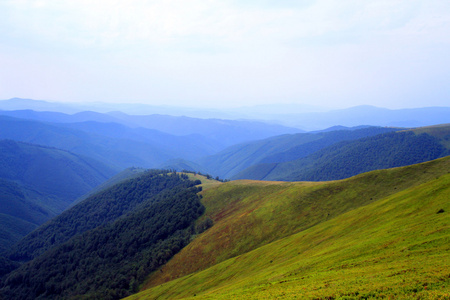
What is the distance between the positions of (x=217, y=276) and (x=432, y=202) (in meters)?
56.5

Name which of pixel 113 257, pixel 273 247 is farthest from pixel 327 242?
pixel 113 257

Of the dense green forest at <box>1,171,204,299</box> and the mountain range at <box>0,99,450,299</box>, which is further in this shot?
the dense green forest at <box>1,171,204,299</box>

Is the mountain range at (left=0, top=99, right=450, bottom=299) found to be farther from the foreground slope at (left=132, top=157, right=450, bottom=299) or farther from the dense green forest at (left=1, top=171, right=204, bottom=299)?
the dense green forest at (left=1, top=171, right=204, bottom=299)

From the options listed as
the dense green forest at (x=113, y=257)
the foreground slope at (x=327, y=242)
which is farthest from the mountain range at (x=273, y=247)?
the dense green forest at (x=113, y=257)

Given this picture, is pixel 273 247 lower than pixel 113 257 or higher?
higher

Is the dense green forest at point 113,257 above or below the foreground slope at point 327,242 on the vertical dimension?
below

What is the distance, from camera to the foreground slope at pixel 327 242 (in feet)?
97.6

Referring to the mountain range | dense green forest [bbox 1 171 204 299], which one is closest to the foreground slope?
the mountain range

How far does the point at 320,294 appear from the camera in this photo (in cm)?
2794

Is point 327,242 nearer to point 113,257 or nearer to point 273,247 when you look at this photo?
point 273,247

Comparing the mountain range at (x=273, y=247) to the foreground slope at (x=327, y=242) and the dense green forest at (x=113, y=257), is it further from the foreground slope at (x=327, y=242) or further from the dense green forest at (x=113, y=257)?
the dense green forest at (x=113, y=257)

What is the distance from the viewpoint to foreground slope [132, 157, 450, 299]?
29.8 m

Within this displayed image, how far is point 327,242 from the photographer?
5916cm

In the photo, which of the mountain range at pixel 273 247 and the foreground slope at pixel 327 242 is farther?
the mountain range at pixel 273 247
